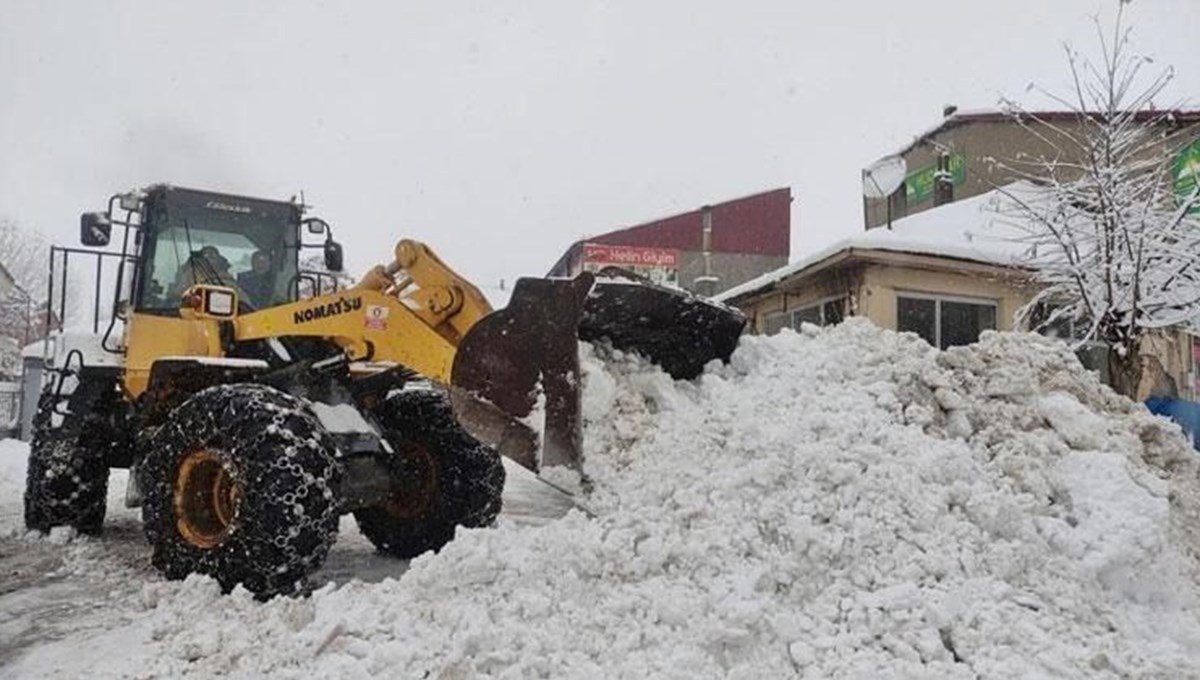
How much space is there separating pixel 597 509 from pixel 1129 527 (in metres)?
2.13

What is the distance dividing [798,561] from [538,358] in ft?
4.89

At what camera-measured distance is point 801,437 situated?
388 centimetres

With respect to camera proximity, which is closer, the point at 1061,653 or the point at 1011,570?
the point at 1061,653

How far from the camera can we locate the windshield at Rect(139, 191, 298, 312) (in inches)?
248

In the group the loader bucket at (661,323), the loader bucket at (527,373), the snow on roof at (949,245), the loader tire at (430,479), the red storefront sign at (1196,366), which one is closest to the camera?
the loader bucket at (527,373)

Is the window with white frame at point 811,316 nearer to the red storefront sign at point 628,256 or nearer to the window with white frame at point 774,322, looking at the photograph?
the window with white frame at point 774,322

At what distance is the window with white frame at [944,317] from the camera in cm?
1137

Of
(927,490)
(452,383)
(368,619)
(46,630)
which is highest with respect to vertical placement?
(452,383)

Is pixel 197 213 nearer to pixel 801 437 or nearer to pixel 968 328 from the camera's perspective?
pixel 801 437

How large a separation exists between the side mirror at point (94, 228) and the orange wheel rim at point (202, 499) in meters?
2.45

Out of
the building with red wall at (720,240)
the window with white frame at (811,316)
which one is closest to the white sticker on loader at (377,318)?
the window with white frame at (811,316)

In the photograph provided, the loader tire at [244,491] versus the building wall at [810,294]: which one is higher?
the building wall at [810,294]

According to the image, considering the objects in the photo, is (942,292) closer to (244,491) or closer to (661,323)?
(661,323)

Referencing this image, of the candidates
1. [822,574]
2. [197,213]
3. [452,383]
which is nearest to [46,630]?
[452,383]
